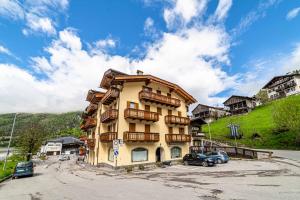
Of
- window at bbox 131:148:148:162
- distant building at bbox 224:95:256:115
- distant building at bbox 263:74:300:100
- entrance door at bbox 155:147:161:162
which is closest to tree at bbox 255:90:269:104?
distant building at bbox 263:74:300:100

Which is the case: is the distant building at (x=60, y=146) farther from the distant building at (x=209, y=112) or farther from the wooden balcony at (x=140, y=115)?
the wooden balcony at (x=140, y=115)

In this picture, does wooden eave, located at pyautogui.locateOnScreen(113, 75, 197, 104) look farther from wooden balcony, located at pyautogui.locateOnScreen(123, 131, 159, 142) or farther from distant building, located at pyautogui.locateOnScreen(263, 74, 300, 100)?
distant building, located at pyautogui.locateOnScreen(263, 74, 300, 100)

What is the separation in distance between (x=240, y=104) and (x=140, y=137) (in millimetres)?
66693

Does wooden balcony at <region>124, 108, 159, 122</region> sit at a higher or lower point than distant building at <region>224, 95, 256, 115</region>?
lower

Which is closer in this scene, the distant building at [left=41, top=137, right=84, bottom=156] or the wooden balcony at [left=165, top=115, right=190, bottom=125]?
the wooden balcony at [left=165, top=115, right=190, bottom=125]

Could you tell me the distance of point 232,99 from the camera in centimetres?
8094

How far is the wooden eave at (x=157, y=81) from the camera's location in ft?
85.8

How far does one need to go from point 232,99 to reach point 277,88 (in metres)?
18.7

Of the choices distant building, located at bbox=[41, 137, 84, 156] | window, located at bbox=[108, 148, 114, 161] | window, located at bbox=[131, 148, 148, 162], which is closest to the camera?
window, located at bbox=[131, 148, 148, 162]

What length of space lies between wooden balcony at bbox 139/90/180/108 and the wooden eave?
7.39ft

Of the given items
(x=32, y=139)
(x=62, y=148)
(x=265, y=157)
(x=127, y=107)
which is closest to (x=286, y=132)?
(x=265, y=157)

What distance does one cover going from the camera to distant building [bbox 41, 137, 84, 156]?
84312 millimetres

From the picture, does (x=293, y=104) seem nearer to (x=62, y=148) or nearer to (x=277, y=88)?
(x=277, y=88)

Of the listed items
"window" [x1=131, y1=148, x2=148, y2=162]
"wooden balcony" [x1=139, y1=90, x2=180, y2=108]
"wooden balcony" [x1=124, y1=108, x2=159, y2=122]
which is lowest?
"window" [x1=131, y1=148, x2=148, y2=162]
